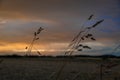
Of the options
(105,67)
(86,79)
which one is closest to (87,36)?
(105,67)

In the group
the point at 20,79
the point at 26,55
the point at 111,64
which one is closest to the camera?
the point at 111,64

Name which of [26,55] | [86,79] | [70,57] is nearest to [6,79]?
[86,79]

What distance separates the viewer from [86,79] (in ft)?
28.8

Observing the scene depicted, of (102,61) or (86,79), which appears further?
(86,79)

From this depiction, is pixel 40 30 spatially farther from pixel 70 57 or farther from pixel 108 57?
pixel 108 57

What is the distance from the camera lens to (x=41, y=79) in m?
8.45

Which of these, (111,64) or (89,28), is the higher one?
(89,28)

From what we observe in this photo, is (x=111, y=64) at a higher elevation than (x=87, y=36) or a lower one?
lower

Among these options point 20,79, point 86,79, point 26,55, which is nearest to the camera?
point 26,55

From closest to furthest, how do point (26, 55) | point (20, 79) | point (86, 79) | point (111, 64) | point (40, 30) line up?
point (111, 64)
point (40, 30)
point (26, 55)
point (20, 79)
point (86, 79)

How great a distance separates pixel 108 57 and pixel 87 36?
0.85 feet

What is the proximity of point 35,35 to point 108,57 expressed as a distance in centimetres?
72

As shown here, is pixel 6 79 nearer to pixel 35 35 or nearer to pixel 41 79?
pixel 41 79

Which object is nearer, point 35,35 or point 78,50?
point 78,50
